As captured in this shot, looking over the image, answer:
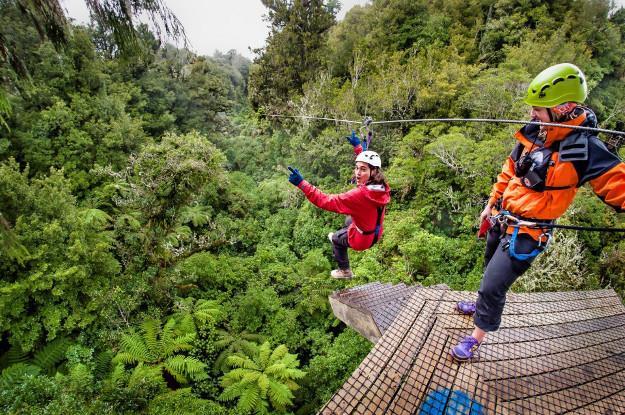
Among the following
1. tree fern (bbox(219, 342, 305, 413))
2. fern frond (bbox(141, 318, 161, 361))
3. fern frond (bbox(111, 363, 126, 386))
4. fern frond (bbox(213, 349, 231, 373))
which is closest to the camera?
fern frond (bbox(111, 363, 126, 386))

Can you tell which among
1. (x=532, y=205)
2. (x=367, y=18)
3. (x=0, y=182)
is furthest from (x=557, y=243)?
(x=367, y=18)

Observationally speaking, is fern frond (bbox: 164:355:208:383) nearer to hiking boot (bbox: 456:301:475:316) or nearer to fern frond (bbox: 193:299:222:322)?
fern frond (bbox: 193:299:222:322)

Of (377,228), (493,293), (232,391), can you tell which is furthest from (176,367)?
(493,293)

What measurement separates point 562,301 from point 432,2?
2343 centimetres

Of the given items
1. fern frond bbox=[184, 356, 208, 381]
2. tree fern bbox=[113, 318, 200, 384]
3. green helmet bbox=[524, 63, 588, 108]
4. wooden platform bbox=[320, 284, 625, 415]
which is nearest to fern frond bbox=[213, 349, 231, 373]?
tree fern bbox=[113, 318, 200, 384]

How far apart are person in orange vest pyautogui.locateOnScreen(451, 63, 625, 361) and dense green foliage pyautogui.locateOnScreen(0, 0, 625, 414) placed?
10.0ft

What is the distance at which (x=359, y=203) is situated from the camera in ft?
12.6

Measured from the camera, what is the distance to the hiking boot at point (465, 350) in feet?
10.6

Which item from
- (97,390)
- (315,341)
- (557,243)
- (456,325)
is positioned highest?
(456,325)

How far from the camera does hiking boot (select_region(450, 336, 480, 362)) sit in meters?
3.24

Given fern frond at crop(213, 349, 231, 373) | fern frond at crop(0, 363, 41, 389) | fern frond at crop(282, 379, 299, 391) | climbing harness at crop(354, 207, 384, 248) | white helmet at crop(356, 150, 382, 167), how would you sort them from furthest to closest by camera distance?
fern frond at crop(213, 349, 231, 373)
fern frond at crop(282, 379, 299, 391)
fern frond at crop(0, 363, 41, 389)
climbing harness at crop(354, 207, 384, 248)
white helmet at crop(356, 150, 382, 167)

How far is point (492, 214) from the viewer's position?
3279 mm

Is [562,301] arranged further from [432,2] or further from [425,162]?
[432,2]

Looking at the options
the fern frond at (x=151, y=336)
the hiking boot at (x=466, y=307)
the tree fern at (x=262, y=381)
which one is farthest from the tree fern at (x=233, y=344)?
the hiking boot at (x=466, y=307)
